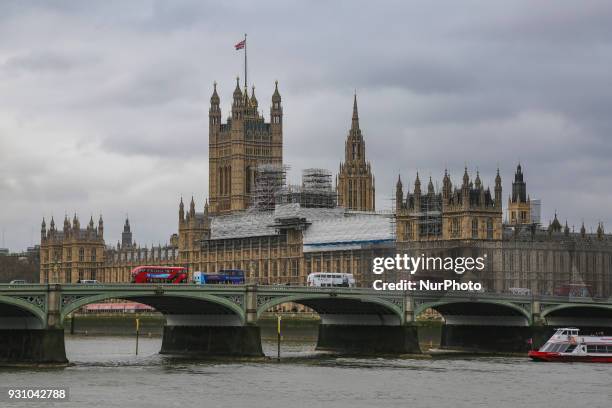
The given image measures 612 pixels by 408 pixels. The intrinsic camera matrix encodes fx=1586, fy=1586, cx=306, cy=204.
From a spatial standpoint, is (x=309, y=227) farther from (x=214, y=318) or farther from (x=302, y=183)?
(x=214, y=318)

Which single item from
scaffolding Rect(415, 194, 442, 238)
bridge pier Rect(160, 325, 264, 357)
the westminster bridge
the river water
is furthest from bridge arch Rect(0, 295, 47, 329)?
scaffolding Rect(415, 194, 442, 238)

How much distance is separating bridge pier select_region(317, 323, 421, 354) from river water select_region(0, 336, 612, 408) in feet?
12.3

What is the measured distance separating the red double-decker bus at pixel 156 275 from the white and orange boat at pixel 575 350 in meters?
28.6

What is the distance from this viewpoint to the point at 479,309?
115875 millimetres

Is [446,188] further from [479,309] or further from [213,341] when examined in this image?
[213,341]

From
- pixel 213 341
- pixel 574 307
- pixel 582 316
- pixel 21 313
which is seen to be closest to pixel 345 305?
pixel 213 341

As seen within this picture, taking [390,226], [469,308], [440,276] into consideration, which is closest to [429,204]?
[390,226]

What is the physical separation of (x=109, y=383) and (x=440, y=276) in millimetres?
52192

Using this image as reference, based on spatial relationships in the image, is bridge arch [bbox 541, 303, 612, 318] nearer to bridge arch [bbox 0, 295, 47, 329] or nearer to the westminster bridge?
the westminster bridge

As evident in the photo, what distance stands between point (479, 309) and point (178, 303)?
2596cm

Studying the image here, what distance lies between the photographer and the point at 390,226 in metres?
169

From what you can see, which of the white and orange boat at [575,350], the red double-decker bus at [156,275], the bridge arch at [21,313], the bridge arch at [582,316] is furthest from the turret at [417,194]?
the bridge arch at [21,313]

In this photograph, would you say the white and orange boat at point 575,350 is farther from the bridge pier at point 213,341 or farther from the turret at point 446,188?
the turret at point 446,188

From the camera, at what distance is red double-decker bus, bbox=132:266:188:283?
11612 cm
